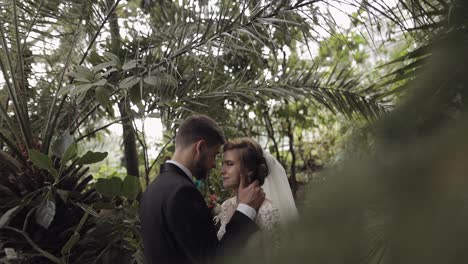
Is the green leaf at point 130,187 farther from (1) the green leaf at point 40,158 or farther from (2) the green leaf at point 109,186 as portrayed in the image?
(1) the green leaf at point 40,158

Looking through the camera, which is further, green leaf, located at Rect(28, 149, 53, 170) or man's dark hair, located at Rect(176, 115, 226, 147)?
green leaf, located at Rect(28, 149, 53, 170)

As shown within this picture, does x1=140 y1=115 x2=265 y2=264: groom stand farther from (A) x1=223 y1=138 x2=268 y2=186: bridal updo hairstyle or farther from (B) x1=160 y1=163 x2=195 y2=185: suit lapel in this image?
(A) x1=223 y1=138 x2=268 y2=186: bridal updo hairstyle

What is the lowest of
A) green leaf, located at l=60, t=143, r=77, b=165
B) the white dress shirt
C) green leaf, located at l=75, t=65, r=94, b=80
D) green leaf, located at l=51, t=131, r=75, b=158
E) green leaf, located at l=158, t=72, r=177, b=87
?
the white dress shirt

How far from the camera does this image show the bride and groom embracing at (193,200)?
2.06 metres

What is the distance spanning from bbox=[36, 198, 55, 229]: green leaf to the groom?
604 mm

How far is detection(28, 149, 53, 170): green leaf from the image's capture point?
253 cm

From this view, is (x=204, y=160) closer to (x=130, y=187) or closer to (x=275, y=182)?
(x=130, y=187)

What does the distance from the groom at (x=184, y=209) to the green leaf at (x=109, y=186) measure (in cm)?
49

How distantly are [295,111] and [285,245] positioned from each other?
5.48 m

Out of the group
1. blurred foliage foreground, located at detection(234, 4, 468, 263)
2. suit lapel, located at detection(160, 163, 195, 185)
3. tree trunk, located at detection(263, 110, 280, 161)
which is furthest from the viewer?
tree trunk, located at detection(263, 110, 280, 161)

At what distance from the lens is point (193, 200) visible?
2127 millimetres

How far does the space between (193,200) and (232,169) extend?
0.85m

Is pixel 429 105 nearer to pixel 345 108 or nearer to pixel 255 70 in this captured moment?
pixel 345 108

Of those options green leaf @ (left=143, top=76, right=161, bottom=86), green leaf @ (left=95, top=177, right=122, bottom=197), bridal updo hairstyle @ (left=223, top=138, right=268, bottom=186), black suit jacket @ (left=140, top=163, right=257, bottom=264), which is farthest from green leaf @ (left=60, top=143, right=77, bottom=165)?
bridal updo hairstyle @ (left=223, top=138, right=268, bottom=186)
